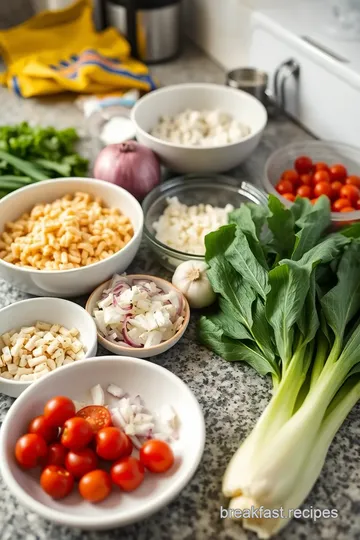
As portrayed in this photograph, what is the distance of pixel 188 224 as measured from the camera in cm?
130

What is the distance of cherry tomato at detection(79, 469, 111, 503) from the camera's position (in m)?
0.78

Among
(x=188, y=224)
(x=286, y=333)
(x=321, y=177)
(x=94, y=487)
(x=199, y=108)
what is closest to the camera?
(x=94, y=487)

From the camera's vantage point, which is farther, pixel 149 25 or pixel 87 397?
pixel 149 25

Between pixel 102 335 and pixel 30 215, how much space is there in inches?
14.8

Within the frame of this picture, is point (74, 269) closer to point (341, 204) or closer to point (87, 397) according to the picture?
point (87, 397)

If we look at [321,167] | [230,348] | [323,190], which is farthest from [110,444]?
[321,167]

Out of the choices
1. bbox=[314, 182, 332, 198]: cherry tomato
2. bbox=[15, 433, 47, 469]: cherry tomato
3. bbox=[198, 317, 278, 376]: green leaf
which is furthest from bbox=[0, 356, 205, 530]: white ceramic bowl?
bbox=[314, 182, 332, 198]: cherry tomato

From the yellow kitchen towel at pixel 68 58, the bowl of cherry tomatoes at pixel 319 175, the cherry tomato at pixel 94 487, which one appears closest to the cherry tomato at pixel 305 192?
the bowl of cherry tomatoes at pixel 319 175

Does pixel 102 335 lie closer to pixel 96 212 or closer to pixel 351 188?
pixel 96 212

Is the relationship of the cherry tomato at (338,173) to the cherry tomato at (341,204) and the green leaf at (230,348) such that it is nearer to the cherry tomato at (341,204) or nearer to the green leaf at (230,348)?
the cherry tomato at (341,204)

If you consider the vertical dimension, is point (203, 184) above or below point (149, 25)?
below

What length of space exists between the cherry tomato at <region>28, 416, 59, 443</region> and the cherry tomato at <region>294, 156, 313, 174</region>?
93cm

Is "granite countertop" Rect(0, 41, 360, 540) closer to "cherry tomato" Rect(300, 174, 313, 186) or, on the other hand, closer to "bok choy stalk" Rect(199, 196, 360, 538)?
"bok choy stalk" Rect(199, 196, 360, 538)

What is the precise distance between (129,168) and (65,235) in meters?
0.29
